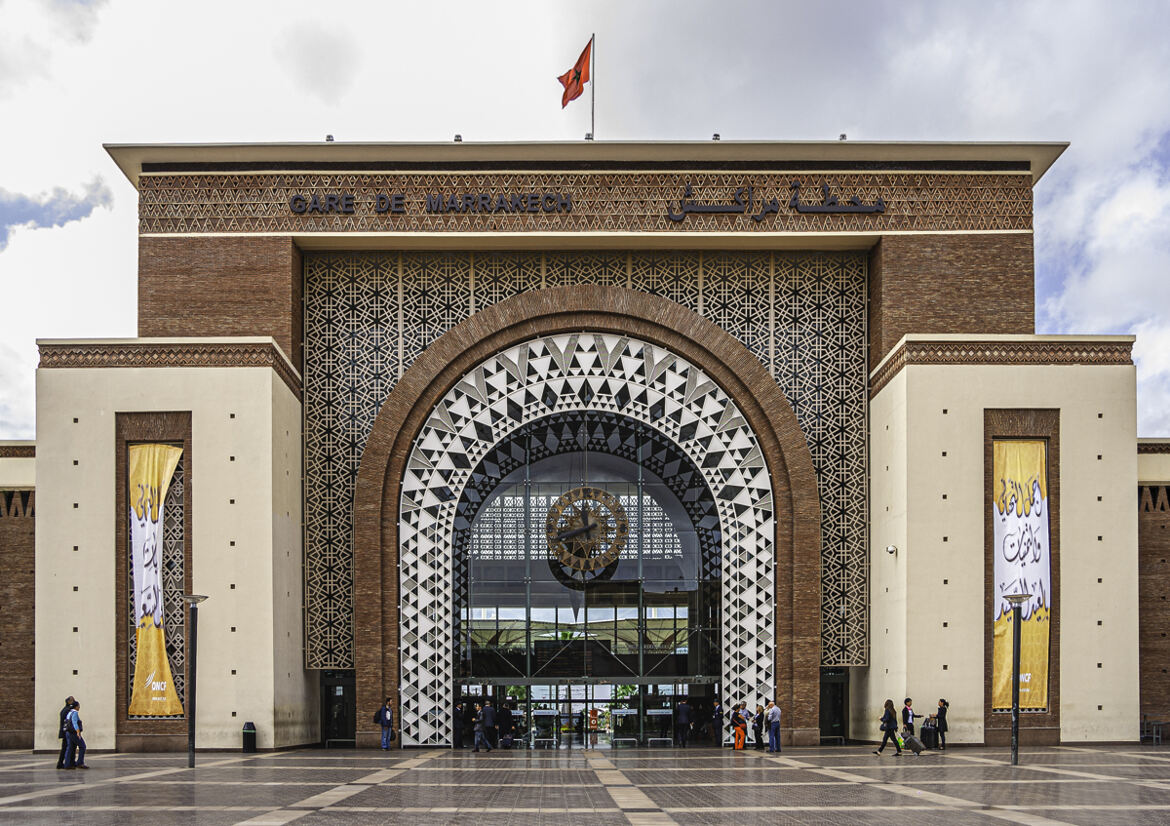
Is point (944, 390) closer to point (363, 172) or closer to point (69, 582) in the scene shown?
point (363, 172)

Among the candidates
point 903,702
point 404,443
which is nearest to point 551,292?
point 404,443

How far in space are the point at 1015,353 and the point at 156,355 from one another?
1490cm

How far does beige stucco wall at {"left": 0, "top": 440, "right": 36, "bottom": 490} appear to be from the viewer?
23.5m

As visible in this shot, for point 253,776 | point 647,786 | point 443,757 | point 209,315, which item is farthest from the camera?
point 209,315

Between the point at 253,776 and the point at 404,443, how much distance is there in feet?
27.8

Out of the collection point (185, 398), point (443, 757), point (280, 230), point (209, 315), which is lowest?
point (443, 757)

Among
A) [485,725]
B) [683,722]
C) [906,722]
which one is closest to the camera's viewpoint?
[906,722]

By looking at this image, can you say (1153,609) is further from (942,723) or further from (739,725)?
(739,725)

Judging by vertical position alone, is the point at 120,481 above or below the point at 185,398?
below

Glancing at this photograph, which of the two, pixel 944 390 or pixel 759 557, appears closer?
pixel 944 390

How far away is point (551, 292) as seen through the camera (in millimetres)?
24344

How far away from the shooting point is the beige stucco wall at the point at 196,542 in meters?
21.5

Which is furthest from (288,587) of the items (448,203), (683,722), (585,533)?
(683,722)

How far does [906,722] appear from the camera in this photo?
20766mm
